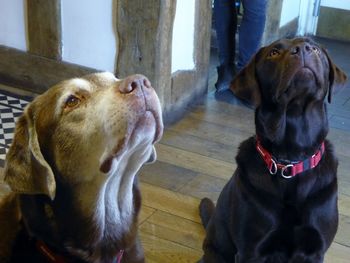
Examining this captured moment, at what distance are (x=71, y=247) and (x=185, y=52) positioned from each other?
7.01ft

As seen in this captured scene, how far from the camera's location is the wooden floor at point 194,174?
227 centimetres

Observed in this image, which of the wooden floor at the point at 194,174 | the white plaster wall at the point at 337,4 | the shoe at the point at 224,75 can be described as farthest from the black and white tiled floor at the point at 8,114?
the white plaster wall at the point at 337,4

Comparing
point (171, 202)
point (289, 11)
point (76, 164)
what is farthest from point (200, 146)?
point (289, 11)

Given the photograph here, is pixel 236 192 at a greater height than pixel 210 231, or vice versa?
pixel 236 192

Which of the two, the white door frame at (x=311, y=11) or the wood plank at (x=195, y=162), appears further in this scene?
the white door frame at (x=311, y=11)

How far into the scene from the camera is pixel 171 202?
2527mm

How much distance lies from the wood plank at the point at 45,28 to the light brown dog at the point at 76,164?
1996 millimetres

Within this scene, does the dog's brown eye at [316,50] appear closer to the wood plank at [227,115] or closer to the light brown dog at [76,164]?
the light brown dog at [76,164]

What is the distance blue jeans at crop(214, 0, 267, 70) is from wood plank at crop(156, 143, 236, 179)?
3.27ft

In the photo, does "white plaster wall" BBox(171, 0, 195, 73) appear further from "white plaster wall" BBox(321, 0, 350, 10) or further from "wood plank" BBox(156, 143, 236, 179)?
"white plaster wall" BBox(321, 0, 350, 10)

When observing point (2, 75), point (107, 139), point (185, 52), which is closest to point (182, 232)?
point (107, 139)

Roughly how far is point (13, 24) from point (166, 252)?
1.93 metres

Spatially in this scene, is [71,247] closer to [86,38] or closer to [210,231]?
[210,231]

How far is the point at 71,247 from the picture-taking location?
1392mm
